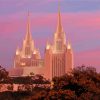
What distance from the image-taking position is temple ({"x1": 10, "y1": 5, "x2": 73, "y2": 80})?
182m

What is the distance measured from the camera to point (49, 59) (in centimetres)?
18512

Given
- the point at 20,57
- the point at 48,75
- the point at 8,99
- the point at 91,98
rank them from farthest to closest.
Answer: the point at 20,57 → the point at 48,75 → the point at 8,99 → the point at 91,98

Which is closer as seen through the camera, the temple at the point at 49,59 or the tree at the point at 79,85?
the tree at the point at 79,85

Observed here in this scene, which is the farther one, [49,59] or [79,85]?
[49,59]

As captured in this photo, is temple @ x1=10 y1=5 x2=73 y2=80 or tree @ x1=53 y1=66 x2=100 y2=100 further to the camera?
temple @ x1=10 y1=5 x2=73 y2=80

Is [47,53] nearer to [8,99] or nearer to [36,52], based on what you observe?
[36,52]

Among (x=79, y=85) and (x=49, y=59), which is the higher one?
(x=49, y=59)

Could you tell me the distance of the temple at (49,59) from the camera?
182 m

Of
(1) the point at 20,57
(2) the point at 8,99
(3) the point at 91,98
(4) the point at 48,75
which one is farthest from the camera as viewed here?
(1) the point at 20,57

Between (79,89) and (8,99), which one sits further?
(8,99)

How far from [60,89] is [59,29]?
142m

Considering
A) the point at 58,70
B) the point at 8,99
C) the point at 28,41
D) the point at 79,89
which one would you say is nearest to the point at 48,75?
the point at 58,70

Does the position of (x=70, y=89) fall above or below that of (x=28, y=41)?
below

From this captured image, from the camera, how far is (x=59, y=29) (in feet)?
622
